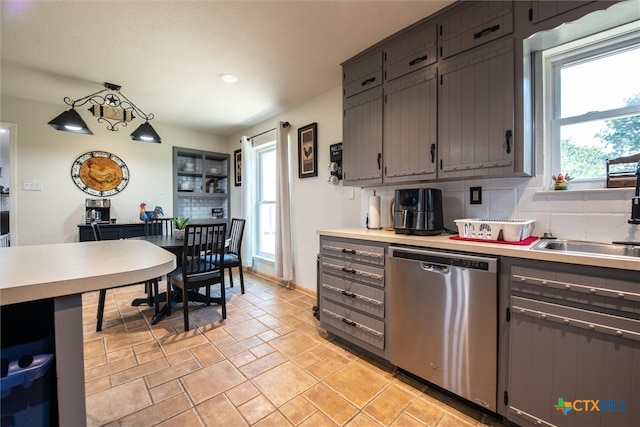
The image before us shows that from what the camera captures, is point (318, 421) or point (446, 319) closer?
point (318, 421)

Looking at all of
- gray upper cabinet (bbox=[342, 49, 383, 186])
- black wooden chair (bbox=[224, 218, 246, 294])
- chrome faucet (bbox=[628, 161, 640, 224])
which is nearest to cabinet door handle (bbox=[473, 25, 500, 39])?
gray upper cabinet (bbox=[342, 49, 383, 186])

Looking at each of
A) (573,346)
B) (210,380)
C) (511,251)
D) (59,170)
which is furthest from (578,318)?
(59,170)

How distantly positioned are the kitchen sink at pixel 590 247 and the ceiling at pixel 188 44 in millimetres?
1674

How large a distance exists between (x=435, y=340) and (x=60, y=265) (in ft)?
6.07

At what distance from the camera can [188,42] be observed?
2230 mm

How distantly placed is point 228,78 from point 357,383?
10.1 feet

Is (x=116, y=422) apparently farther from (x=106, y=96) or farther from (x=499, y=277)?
(x=106, y=96)

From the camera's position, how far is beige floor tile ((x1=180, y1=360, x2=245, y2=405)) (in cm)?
166

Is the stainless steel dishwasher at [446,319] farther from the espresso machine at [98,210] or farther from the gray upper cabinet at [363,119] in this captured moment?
the espresso machine at [98,210]

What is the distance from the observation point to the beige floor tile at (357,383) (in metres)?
1.63

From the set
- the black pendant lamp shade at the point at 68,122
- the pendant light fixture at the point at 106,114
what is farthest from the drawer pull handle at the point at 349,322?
the black pendant lamp shade at the point at 68,122

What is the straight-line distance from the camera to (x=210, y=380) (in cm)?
178

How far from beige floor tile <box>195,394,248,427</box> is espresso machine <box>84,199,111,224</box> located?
3.45 meters

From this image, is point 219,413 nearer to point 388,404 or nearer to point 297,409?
point 297,409
